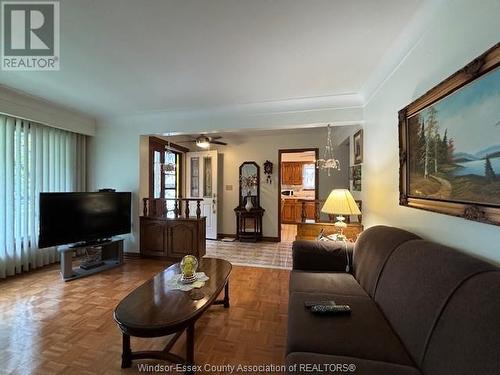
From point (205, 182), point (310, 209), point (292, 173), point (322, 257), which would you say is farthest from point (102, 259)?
point (292, 173)

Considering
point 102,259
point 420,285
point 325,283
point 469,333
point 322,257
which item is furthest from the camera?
point 102,259

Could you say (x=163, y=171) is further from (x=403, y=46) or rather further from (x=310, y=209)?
(x=310, y=209)

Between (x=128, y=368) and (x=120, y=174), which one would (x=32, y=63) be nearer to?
(x=120, y=174)

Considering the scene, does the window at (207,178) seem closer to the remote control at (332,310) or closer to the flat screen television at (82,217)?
the flat screen television at (82,217)

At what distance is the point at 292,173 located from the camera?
8.60 meters

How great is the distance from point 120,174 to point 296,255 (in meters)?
3.51

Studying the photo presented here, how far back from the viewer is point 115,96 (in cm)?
326

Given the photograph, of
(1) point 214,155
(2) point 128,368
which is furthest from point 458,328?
(1) point 214,155

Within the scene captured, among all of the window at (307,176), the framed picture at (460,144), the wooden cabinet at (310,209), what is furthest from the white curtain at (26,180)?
the window at (307,176)

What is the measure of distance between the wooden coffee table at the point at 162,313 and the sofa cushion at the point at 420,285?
1.22 meters

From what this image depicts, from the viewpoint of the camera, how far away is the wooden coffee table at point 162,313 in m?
1.40

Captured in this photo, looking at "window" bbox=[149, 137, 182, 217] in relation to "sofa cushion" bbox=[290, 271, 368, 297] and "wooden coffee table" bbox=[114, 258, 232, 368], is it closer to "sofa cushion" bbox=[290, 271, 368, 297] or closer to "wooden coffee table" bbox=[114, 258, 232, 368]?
"wooden coffee table" bbox=[114, 258, 232, 368]

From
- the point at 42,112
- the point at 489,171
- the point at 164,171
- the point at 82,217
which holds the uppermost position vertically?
the point at 42,112

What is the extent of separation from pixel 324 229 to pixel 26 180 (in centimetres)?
438
